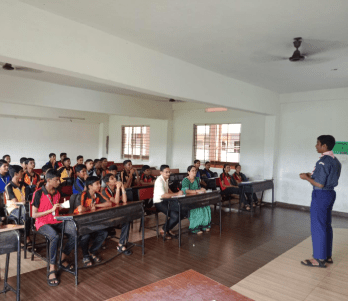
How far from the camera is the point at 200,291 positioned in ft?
5.51

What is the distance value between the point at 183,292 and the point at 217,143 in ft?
26.5

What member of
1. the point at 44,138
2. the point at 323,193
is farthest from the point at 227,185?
the point at 44,138

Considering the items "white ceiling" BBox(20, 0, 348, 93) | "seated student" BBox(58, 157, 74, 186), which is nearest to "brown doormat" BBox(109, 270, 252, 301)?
"white ceiling" BBox(20, 0, 348, 93)

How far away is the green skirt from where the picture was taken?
16.7ft

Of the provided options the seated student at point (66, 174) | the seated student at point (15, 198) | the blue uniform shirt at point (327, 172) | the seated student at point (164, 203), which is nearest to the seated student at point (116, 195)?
the seated student at point (164, 203)

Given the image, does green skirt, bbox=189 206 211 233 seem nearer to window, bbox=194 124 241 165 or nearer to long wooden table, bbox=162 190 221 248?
long wooden table, bbox=162 190 221 248

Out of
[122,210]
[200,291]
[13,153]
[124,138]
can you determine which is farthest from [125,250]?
[124,138]

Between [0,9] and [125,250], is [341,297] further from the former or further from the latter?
[0,9]

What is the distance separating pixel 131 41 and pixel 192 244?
10.4ft

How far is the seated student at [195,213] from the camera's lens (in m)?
5.08

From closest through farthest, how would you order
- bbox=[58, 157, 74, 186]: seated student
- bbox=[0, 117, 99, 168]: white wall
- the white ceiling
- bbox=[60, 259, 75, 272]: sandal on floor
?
the white ceiling < bbox=[60, 259, 75, 272]: sandal on floor < bbox=[58, 157, 74, 186]: seated student < bbox=[0, 117, 99, 168]: white wall

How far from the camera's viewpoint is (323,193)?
3725 millimetres

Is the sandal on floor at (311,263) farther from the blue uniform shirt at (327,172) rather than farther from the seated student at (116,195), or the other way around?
the seated student at (116,195)

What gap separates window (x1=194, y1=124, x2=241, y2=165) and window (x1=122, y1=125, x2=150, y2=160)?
2.27 metres
